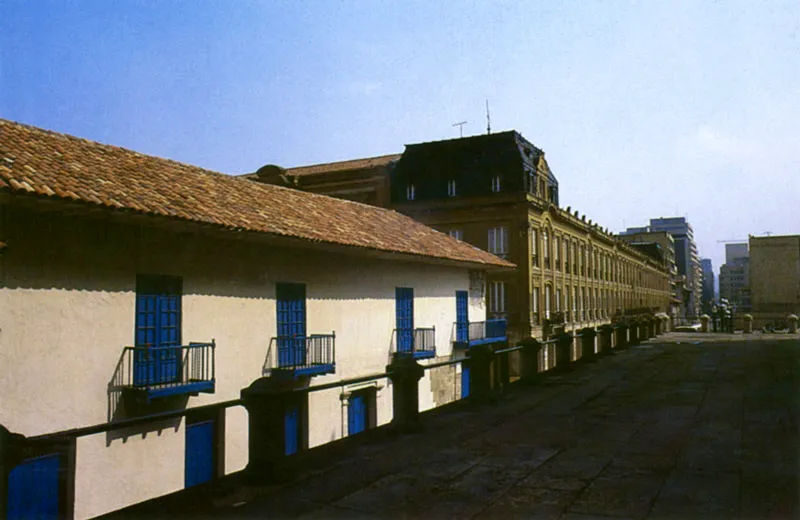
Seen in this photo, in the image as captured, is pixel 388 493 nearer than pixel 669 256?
Yes

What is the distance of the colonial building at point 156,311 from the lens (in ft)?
37.2

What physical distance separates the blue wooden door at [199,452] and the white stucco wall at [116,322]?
0.79 ft

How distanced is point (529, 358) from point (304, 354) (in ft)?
23.0

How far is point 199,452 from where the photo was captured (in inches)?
590

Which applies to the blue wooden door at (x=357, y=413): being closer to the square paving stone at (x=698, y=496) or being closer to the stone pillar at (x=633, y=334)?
the stone pillar at (x=633, y=334)

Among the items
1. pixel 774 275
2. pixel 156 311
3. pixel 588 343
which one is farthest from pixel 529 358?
pixel 774 275

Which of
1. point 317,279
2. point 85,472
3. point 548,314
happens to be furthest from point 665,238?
point 85,472

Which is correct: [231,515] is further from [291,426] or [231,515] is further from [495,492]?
[291,426]

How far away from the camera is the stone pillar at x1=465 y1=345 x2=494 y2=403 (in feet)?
38.7

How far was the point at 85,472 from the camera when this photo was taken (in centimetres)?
1222

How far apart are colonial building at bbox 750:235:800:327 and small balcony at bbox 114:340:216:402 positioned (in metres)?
77.7

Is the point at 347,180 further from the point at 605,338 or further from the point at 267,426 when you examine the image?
the point at 267,426

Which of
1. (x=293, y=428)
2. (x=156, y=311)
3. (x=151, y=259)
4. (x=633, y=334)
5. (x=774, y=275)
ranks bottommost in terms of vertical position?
(x=293, y=428)

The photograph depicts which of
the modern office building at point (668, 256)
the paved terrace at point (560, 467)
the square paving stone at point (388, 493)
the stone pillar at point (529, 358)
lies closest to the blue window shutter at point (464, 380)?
the stone pillar at point (529, 358)
